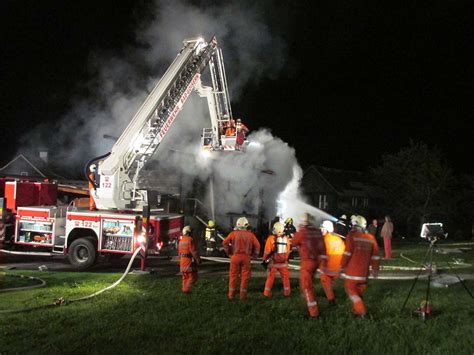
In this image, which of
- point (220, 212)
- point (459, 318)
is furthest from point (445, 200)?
point (459, 318)

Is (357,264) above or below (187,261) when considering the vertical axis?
above

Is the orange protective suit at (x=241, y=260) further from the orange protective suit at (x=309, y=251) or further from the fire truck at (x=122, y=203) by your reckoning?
the fire truck at (x=122, y=203)

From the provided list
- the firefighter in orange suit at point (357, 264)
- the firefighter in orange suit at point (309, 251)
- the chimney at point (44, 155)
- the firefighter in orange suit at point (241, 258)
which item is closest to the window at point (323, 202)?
the chimney at point (44, 155)

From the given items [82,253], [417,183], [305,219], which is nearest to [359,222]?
[305,219]

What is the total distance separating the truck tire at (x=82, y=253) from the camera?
12633 millimetres

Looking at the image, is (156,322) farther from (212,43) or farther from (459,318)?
(212,43)

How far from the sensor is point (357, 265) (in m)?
7.19

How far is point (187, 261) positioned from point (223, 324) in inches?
105

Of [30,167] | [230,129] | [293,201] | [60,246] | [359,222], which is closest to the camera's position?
[359,222]

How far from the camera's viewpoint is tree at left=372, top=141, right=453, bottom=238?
41.7m

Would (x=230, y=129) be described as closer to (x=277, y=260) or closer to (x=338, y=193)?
(x=277, y=260)

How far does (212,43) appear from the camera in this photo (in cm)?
1388

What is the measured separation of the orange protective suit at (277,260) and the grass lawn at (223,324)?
0.81ft

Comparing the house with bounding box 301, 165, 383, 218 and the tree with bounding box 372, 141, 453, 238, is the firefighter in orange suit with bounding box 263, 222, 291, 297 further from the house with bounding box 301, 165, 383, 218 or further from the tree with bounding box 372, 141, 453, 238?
the house with bounding box 301, 165, 383, 218
